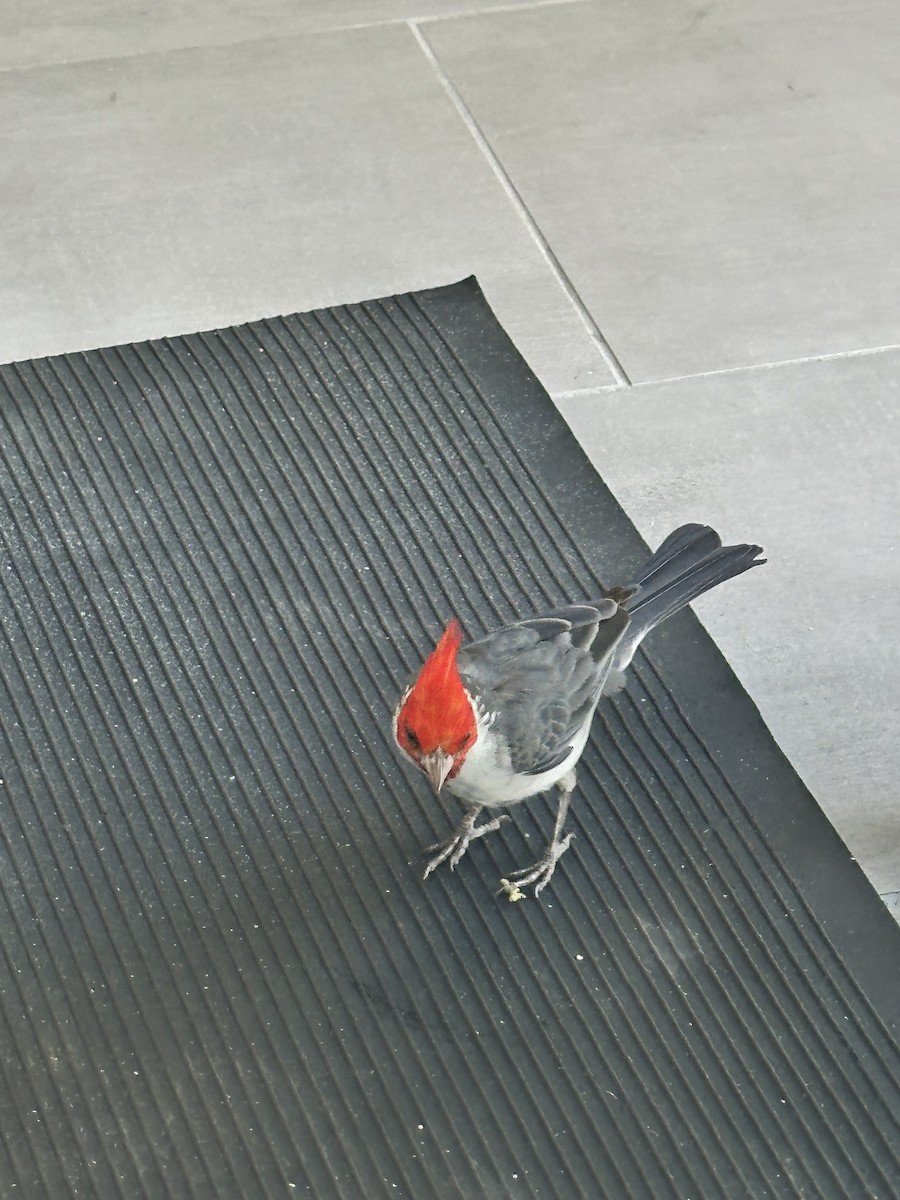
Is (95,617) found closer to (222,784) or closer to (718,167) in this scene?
(222,784)

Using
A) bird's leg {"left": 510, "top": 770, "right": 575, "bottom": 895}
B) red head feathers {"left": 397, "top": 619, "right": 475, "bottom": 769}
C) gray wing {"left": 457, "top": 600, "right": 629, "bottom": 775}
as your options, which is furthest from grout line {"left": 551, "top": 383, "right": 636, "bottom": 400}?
red head feathers {"left": 397, "top": 619, "right": 475, "bottom": 769}

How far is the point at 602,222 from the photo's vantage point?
2902 millimetres

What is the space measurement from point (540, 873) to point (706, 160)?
1844 millimetres

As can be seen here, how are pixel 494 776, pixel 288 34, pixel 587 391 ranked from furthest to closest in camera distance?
1. pixel 288 34
2. pixel 587 391
3. pixel 494 776

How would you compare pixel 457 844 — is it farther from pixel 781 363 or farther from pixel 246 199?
pixel 246 199

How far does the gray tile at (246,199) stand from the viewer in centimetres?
267

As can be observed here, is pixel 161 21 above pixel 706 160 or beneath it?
beneath

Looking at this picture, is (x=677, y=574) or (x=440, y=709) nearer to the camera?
(x=440, y=709)

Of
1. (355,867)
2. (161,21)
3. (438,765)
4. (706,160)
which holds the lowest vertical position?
(161,21)

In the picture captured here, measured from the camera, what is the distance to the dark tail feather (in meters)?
1.81

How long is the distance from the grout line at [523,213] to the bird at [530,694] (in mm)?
836

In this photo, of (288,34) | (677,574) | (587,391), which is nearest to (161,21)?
(288,34)

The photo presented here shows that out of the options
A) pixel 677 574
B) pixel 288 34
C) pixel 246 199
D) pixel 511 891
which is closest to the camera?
pixel 511 891

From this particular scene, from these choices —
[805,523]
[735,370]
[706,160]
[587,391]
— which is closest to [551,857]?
[805,523]
